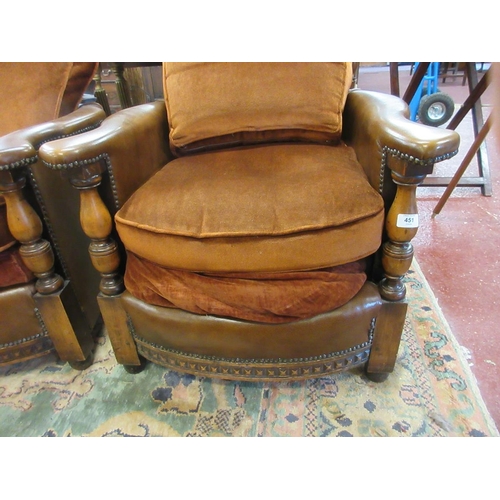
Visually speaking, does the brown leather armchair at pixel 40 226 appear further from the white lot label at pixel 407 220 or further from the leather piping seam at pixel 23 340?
the white lot label at pixel 407 220

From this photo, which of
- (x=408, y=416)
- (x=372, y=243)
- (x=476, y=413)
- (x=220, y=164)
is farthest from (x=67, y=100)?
(x=476, y=413)

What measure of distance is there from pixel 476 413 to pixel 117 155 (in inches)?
41.2

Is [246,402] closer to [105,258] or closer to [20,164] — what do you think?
[105,258]

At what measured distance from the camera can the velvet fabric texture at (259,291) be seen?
2.48 feet

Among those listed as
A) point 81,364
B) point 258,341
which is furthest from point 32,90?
point 258,341

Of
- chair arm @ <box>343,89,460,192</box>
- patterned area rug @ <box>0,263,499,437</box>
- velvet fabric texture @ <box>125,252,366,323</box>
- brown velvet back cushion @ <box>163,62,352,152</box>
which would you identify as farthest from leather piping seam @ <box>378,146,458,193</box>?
patterned area rug @ <box>0,263,499,437</box>

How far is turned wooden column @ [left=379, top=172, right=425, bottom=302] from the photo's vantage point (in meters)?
0.72

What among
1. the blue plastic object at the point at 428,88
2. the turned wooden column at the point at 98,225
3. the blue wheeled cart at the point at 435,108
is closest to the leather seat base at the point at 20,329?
the turned wooden column at the point at 98,225

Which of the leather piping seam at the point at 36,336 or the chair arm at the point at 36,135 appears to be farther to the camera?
the leather piping seam at the point at 36,336

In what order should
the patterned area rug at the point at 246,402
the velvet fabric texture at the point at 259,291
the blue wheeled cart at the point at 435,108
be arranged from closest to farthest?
the velvet fabric texture at the point at 259,291
the patterned area rug at the point at 246,402
the blue wheeled cart at the point at 435,108

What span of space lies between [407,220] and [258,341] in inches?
16.3

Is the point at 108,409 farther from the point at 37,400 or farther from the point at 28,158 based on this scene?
the point at 28,158

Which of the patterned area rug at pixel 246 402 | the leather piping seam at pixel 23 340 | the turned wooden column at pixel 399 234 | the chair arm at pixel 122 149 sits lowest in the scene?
the patterned area rug at pixel 246 402

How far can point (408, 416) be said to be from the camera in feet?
2.88
